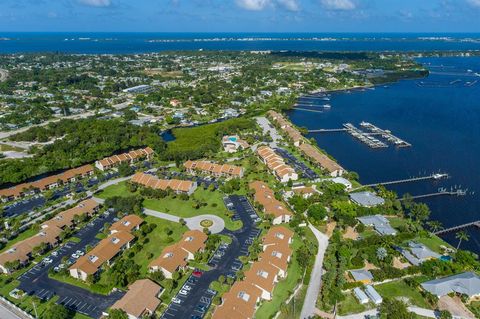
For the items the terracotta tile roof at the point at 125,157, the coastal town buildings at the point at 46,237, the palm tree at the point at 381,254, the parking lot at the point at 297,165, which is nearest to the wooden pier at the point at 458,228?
the palm tree at the point at 381,254

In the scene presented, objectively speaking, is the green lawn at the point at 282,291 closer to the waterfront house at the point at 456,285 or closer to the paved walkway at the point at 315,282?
the paved walkway at the point at 315,282

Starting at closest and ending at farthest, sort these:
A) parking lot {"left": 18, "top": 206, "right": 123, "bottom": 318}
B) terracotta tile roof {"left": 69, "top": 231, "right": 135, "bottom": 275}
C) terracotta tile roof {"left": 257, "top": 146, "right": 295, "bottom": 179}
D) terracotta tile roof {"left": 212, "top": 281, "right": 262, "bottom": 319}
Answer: terracotta tile roof {"left": 212, "top": 281, "right": 262, "bottom": 319}, parking lot {"left": 18, "top": 206, "right": 123, "bottom": 318}, terracotta tile roof {"left": 69, "top": 231, "right": 135, "bottom": 275}, terracotta tile roof {"left": 257, "top": 146, "right": 295, "bottom": 179}

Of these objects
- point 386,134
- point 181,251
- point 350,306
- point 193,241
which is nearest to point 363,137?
point 386,134

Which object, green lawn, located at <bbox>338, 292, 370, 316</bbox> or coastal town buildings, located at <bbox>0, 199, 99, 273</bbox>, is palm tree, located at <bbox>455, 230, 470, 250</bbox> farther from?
coastal town buildings, located at <bbox>0, 199, 99, 273</bbox>

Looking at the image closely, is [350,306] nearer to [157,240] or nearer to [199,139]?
[157,240]

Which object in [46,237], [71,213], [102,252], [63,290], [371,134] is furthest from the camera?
[371,134]

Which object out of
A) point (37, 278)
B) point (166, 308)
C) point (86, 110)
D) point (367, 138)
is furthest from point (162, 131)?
point (166, 308)

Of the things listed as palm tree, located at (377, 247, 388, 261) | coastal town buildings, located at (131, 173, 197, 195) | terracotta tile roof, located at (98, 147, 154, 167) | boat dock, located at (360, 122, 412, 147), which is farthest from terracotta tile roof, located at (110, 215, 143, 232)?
boat dock, located at (360, 122, 412, 147)
